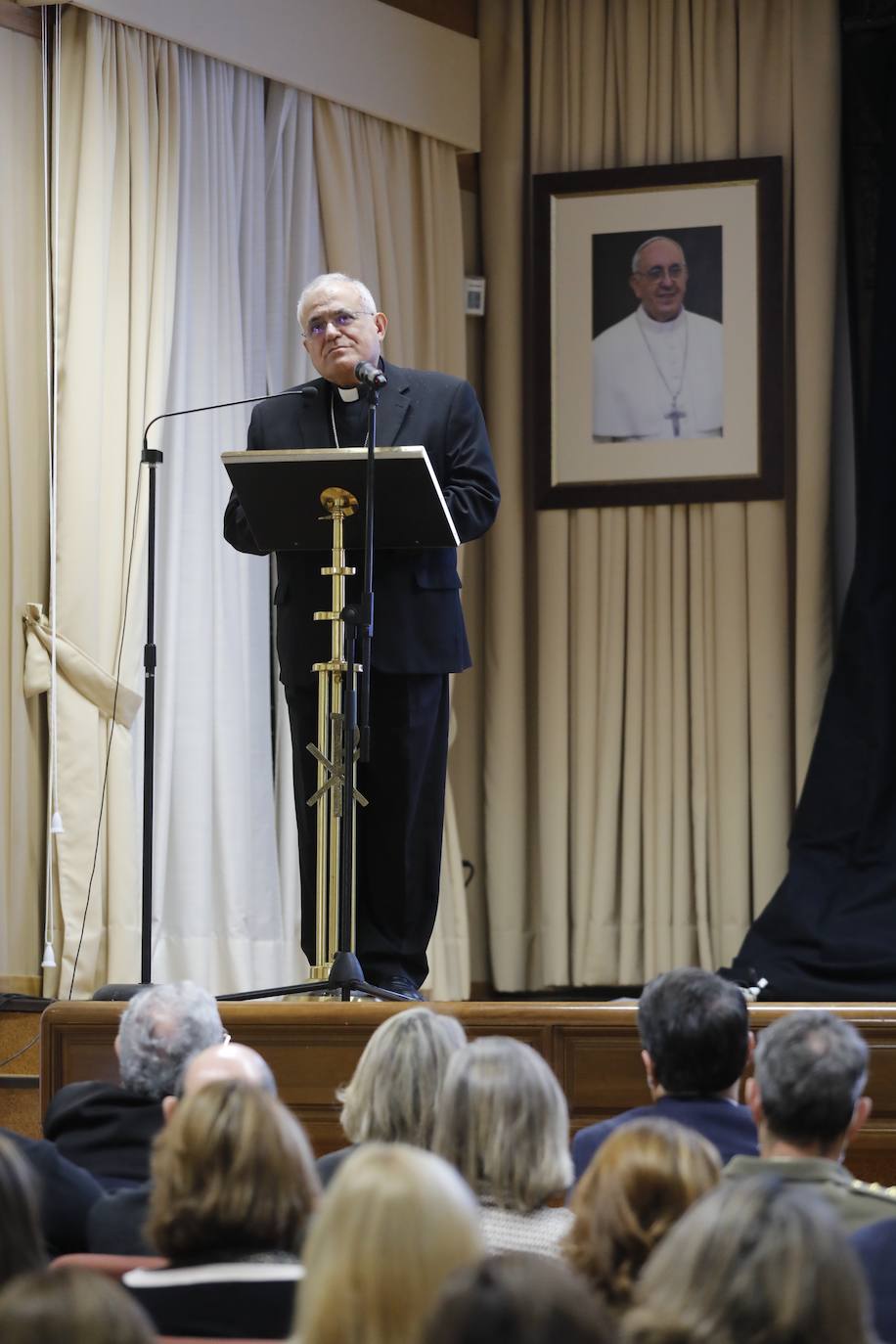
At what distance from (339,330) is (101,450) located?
1.40m

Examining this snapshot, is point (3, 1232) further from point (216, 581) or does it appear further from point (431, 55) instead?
point (431, 55)

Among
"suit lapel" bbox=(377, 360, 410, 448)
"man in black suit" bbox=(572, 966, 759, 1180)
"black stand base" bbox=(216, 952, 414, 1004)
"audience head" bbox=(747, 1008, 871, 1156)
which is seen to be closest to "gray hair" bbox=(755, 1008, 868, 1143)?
"audience head" bbox=(747, 1008, 871, 1156)

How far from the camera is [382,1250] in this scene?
55.7 inches

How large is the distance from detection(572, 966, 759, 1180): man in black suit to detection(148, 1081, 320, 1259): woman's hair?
2.44 feet

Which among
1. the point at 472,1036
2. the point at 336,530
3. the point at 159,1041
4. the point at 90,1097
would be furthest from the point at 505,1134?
the point at 336,530

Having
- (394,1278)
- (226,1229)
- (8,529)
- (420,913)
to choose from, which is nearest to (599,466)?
(8,529)

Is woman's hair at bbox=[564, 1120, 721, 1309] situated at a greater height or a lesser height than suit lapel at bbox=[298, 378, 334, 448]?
lesser

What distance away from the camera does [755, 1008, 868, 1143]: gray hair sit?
226 cm

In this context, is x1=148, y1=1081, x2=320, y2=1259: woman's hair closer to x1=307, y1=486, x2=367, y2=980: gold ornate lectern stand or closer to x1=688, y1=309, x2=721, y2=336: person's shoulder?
Answer: x1=307, y1=486, x2=367, y2=980: gold ornate lectern stand

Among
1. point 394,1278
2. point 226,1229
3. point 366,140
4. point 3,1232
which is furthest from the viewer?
point 366,140

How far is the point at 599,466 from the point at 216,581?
1539mm

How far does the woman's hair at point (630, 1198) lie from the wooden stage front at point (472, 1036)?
1.66 meters

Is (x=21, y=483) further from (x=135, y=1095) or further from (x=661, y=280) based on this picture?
(x=135, y=1095)

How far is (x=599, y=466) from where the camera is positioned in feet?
20.9
